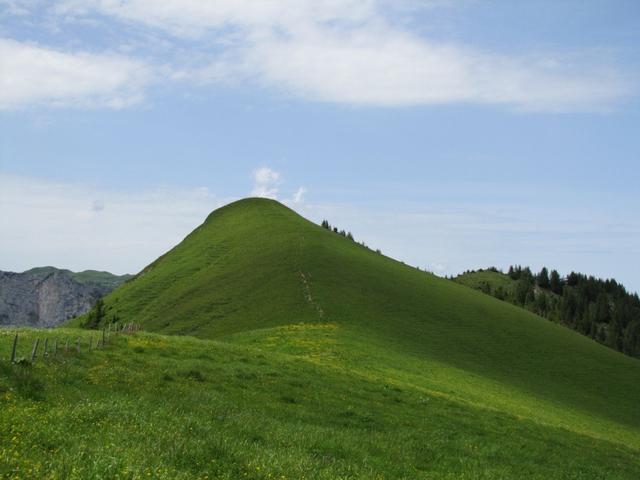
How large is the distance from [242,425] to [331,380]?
17.9 m

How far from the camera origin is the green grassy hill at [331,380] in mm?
17500

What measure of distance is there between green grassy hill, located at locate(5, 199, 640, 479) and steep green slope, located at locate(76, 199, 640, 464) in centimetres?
39

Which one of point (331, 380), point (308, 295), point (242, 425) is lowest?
point (242, 425)

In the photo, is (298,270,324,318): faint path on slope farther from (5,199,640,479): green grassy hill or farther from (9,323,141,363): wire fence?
Answer: (9,323,141,363): wire fence

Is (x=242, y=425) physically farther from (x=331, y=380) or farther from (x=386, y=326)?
(x=386, y=326)

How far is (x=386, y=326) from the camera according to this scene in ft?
249

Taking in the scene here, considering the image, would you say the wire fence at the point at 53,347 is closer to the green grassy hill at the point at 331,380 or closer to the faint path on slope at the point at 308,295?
the green grassy hill at the point at 331,380

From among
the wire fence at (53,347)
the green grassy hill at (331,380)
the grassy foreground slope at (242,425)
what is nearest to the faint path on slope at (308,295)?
the green grassy hill at (331,380)

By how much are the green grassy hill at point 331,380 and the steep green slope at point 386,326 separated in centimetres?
39

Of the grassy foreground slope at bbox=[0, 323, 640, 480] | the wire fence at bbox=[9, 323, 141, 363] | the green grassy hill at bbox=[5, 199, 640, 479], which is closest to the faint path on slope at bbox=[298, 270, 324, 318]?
the green grassy hill at bbox=[5, 199, 640, 479]

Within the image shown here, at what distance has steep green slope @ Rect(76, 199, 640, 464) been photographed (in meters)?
55.1

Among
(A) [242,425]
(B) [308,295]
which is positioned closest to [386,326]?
(B) [308,295]

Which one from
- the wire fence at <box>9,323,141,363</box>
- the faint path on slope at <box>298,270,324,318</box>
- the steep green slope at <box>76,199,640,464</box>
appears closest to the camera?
the wire fence at <box>9,323,141,363</box>

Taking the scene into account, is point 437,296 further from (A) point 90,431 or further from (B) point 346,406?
(A) point 90,431
